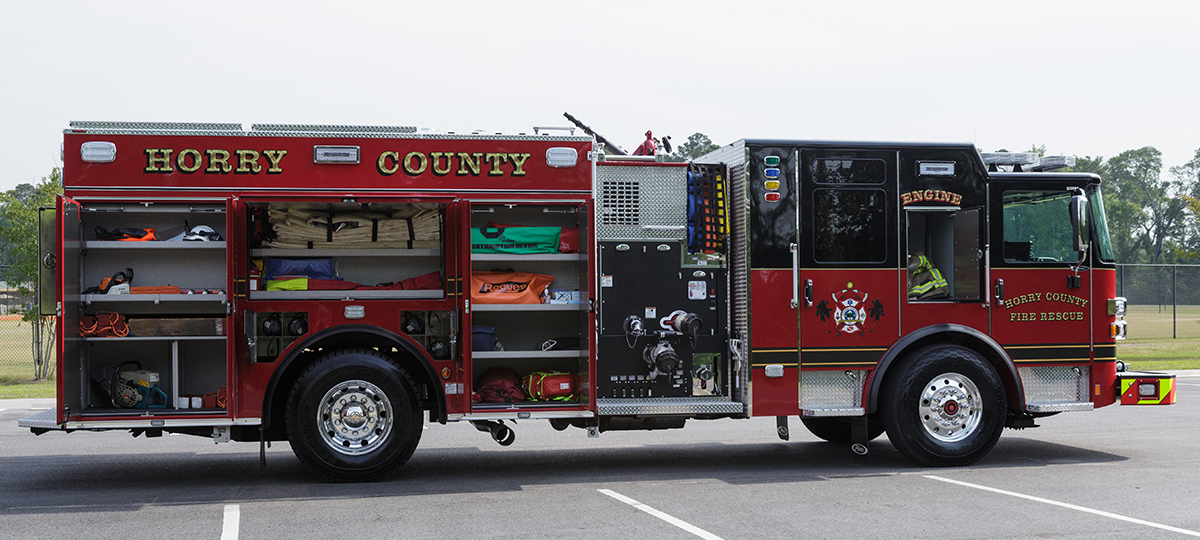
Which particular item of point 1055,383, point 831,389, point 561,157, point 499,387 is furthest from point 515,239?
point 1055,383

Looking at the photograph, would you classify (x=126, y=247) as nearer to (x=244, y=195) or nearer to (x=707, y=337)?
(x=244, y=195)

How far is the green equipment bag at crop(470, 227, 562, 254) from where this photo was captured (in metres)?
8.66

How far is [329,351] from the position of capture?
8398 millimetres

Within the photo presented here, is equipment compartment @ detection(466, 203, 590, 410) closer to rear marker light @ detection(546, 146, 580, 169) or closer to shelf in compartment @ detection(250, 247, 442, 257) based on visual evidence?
rear marker light @ detection(546, 146, 580, 169)

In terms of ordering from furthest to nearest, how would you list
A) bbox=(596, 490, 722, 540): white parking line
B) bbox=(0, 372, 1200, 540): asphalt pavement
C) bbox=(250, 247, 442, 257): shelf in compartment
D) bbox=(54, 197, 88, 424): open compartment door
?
bbox=(250, 247, 442, 257): shelf in compartment < bbox=(54, 197, 88, 424): open compartment door < bbox=(0, 372, 1200, 540): asphalt pavement < bbox=(596, 490, 722, 540): white parking line

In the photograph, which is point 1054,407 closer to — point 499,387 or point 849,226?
point 849,226

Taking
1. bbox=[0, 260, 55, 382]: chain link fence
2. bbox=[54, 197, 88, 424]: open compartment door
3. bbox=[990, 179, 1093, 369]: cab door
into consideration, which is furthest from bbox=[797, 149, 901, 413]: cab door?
bbox=[0, 260, 55, 382]: chain link fence

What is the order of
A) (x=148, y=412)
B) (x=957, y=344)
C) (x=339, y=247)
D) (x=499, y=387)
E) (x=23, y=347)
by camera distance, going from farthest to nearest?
(x=23, y=347)
(x=957, y=344)
(x=499, y=387)
(x=339, y=247)
(x=148, y=412)

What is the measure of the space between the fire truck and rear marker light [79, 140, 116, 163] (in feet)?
0.05

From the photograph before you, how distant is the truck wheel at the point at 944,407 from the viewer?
883 cm

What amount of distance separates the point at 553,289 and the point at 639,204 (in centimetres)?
108

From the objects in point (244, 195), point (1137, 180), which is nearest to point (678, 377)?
point (244, 195)

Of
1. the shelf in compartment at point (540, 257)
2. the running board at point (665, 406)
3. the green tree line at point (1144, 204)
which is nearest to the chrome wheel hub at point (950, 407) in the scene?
the running board at point (665, 406)

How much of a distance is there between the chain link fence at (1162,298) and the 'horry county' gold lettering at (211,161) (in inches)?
997
